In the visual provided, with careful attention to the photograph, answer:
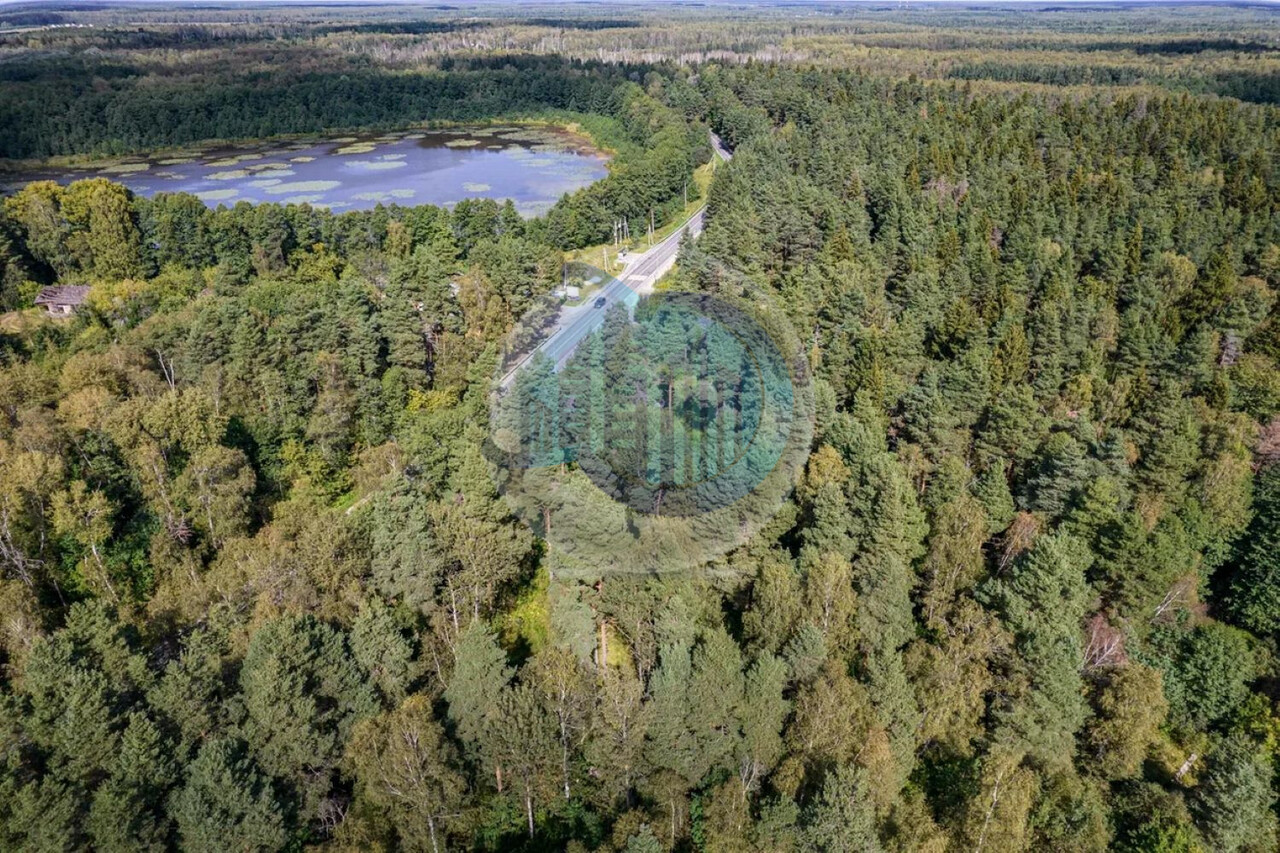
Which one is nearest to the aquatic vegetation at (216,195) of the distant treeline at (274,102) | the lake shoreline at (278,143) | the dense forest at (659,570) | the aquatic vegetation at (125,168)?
the aquatic vegetation at (125,168)

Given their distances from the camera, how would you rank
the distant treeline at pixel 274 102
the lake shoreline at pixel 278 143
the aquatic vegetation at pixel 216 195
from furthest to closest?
the distant treeline at pixel 274 102 < the lake shoreline at pixel 278 143 < the aquatic vegetation at pixel 216 195

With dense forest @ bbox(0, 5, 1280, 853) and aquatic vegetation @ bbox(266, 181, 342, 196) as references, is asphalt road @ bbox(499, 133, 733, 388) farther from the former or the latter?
aquatic vegetation @ bbox(266, 181, 342, 196)

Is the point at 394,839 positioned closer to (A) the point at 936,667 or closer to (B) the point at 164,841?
(B) the point at 164,841

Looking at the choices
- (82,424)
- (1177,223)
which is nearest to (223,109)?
(82,424)

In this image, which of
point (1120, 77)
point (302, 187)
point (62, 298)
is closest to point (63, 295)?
point (62, 298)

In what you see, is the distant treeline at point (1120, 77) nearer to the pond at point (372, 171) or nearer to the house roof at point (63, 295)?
the pond at point (372, 171)

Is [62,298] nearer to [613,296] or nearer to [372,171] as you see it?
[613,296]
